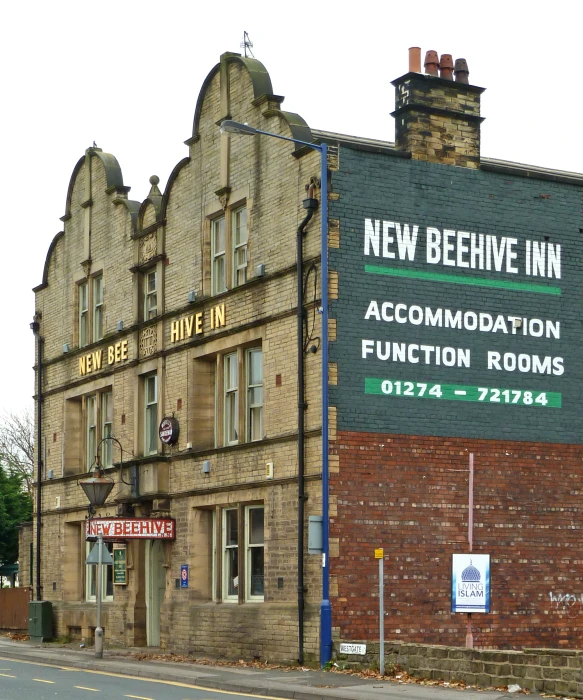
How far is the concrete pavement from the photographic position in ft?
66.4

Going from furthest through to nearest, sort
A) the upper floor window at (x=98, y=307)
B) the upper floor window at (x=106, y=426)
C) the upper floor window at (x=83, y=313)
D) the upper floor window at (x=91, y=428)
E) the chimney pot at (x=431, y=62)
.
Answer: the upper floor window at (x=83, y=313) < the upper floor window at (x=91, y=428) < the upper floor window at (x=98, y=307) < the upper floor window at (x=106, y=426) < the chimney pot at (x=431, y=62)

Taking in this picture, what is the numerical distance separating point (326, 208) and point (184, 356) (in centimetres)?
685

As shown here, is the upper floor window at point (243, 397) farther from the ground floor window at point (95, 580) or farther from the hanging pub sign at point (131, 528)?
the ground floor window at point (95, 580)

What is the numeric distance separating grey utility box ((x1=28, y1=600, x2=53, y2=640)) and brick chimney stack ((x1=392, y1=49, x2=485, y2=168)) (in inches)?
691

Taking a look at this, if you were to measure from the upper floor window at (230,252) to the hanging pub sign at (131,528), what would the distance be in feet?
18.2

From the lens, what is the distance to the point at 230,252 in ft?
99.8

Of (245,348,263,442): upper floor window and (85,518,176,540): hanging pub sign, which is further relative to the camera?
(85,518,176,540): hanging pub sign

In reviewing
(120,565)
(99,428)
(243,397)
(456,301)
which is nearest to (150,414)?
(99,428)

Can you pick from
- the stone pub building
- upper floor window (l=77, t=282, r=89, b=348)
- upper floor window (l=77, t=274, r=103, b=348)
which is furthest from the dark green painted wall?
upper floor window (l=77, t=282, r=89, b=348)

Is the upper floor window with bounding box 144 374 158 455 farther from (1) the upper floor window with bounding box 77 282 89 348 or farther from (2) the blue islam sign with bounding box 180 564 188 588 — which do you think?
(1) the upper floor window with bounding box 77 282 89 348

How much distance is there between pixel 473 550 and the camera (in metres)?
27.2

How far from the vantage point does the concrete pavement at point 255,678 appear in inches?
797

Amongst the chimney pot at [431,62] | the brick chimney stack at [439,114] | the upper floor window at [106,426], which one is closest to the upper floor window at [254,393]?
the brick chimney stack at [439,114]

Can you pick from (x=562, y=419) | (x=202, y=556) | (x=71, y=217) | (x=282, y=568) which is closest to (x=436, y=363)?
(x=562, y=419)
